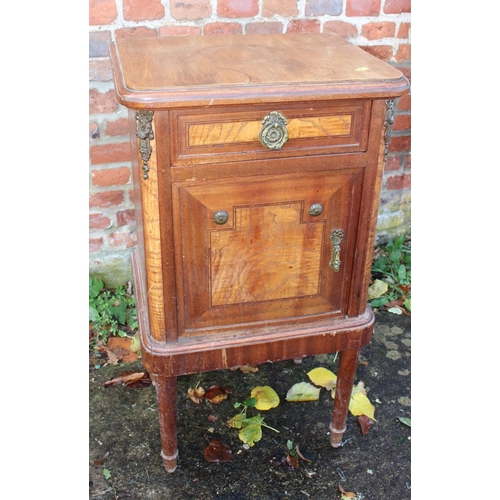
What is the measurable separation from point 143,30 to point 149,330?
105 centimetres

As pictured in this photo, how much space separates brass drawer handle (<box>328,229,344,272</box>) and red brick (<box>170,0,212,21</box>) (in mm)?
984

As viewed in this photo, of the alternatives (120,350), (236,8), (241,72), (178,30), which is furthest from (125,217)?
(241,72)

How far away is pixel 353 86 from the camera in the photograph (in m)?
1.36

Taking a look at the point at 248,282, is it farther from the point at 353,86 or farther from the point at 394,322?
the point at 394,322

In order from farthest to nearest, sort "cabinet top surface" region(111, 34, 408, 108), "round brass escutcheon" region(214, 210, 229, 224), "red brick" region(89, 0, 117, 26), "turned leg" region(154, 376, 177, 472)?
"red brick" region(89, 0, 117, 26) < "turned leg" region(154, 376, 177, 472) < "round brass escutcheon" region(214, 210, 229, 224) < "cabinet top surface" region(111, 34, 408, 108)

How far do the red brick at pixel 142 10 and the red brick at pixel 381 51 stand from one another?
0.81 meters

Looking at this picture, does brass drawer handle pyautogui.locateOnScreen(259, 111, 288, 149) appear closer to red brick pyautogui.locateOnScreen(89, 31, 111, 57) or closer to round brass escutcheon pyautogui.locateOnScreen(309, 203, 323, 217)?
round brass escutcheon pyautogui.locateOnScreen(309, 203, 323, 217)

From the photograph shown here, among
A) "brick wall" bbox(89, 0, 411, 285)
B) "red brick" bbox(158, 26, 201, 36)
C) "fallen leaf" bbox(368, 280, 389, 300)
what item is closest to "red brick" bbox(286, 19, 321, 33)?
"brick wall" bbox(89, 0, 411, 285)

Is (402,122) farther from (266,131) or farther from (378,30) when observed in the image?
(266,131)

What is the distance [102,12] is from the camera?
1.95m

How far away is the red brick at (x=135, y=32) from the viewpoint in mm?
1992

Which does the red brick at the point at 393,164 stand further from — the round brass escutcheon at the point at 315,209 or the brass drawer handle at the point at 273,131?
the brass drawer handle at the point at 273,131

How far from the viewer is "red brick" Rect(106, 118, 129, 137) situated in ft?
7.09

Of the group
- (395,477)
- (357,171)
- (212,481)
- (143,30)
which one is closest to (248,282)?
(357,171)
